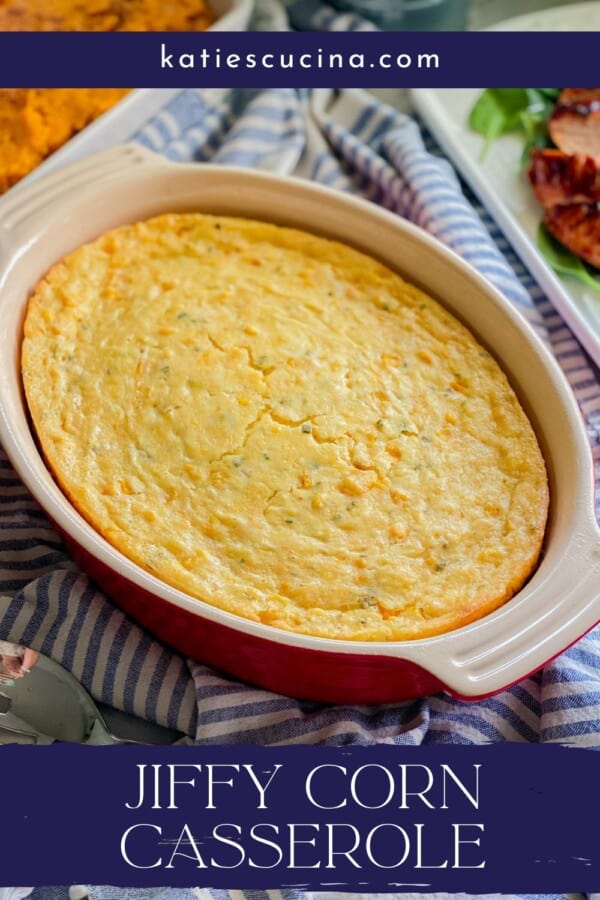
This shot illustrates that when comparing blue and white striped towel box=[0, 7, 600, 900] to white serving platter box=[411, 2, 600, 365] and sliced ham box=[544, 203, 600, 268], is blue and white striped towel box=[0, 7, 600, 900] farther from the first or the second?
sliced ham box=[544, 203, 600, 268]

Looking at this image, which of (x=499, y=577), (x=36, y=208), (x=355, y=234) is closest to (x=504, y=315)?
(x=355, y=234)

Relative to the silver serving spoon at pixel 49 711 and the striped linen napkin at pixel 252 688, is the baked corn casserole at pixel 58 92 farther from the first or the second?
the silver serving spoon at pixel 49 711

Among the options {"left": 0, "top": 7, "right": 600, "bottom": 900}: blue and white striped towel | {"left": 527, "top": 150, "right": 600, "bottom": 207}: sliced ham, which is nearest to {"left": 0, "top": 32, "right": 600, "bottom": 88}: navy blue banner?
{"left": 527, "top": 150, "right": 600, "bottom": 207}: sliced ham

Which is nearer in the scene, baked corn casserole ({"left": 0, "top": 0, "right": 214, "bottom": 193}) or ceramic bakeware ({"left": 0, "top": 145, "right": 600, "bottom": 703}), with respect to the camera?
ceramic bakeware ({"left": 0, "top": 145, "right": 600, "bottom": 703})

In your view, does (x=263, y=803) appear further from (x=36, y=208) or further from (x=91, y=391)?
(x=36, y=208)

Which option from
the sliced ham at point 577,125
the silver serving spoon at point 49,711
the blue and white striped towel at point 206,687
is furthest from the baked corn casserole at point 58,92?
the silver serving spoon at point 49,711

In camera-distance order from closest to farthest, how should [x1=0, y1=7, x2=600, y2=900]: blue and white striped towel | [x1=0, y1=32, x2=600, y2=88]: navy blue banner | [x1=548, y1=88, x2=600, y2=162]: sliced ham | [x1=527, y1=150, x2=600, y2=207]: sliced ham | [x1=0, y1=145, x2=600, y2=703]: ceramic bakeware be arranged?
[x1=0, y1=145, x2=600, y2=703]: ceramic bakeware, [x1=0, y1=7, x2=600, y2=900]: blue and white striped towel, [x1=0, y1=32, x2=600, y2=88]: navy blue banner, [x1=527, y1=150, x2=600, y2=207]: sliced ham, [x1=548, y1=88, x2=600, y2=162]: sliced ham

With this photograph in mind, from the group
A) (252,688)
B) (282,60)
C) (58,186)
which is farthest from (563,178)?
(252,688)
